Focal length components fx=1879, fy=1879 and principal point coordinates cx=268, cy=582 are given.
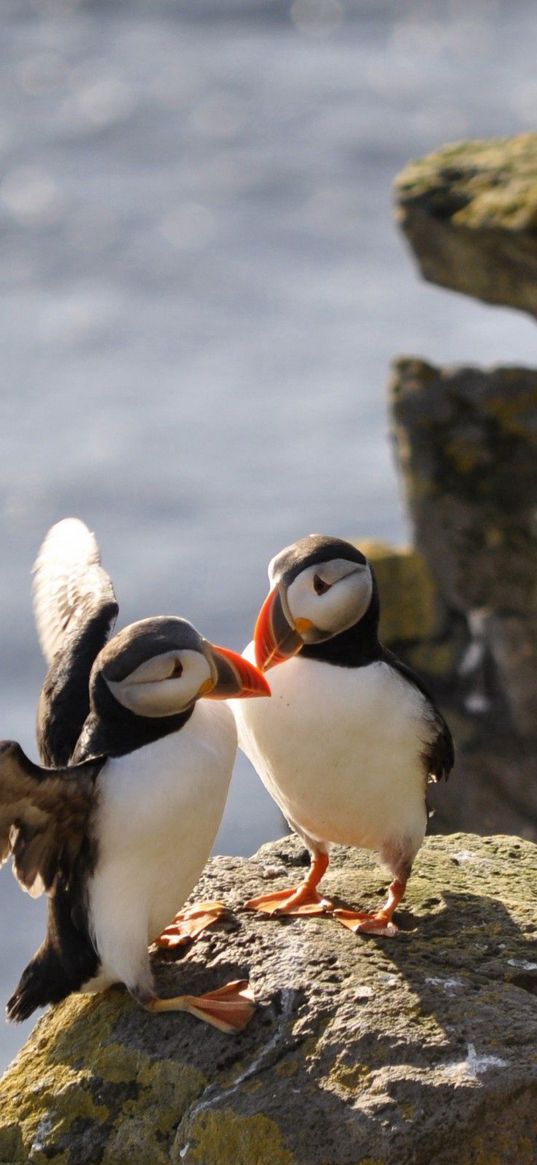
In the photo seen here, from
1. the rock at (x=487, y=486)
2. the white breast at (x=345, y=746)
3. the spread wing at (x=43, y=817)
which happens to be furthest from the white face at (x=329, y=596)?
the rock at (x=487, y=486)

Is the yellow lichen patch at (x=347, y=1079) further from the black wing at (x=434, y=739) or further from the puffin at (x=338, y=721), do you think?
the black wing at (x=434, y=739)

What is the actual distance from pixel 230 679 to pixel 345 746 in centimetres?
54

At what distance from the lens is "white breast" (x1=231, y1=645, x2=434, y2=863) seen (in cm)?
534

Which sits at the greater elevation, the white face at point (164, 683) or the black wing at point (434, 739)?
the white face at point (164, 683)

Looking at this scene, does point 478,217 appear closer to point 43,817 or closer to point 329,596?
point 329,596

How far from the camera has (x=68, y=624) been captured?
6074mm

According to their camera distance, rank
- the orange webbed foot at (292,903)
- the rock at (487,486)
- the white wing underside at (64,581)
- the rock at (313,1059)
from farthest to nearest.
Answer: the rock at (487,486)
the white wing underside at (64,581)
the orange webbed foot at (292,903)
the rock at (313,1059)

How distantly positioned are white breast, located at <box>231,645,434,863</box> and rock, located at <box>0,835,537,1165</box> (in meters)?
0.30

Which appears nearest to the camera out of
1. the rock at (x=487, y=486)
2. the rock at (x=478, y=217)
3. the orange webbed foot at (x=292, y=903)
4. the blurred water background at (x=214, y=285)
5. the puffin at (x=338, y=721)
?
the puffin at (x=338, y=721)

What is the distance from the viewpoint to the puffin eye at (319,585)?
525cm

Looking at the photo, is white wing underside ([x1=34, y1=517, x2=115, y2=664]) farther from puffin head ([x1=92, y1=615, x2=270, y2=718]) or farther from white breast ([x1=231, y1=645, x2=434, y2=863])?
puffin head ([x1=92, y1=615, x2=270, y2=718])

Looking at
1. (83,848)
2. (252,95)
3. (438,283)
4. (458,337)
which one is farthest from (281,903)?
(252,95)

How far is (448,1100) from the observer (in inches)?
180

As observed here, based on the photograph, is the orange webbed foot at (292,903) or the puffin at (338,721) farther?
the orange webbed foot at (292,903)
